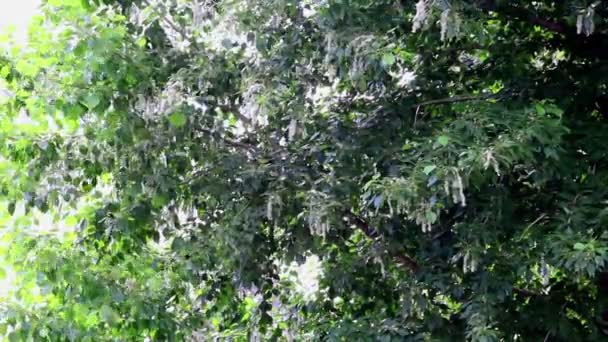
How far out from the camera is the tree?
312cm

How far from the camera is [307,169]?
352 cm

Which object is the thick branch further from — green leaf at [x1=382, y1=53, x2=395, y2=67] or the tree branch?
the tree branch

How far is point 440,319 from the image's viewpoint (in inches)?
140

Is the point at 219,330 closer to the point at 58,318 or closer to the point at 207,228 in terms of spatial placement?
the point at 207,228

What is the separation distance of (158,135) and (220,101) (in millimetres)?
350

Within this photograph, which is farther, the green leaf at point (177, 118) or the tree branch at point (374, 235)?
the tree branch at point (374, 235)

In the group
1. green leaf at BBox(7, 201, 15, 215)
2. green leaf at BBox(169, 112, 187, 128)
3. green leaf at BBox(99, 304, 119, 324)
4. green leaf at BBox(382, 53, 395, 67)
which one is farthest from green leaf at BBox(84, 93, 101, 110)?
green leaf at BBox(382, 53, 395, 67)

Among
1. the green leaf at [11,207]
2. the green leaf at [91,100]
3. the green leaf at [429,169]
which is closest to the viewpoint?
the green leaf at [429,169]

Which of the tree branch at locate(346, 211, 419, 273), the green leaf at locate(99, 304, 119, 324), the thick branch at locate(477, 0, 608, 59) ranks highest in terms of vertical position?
the thick branch at locate(477, 0, 608, 59)

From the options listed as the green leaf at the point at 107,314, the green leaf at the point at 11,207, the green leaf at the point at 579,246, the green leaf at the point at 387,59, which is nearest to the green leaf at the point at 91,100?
the green leaf at the point at 11,207

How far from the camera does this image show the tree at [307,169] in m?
3.12

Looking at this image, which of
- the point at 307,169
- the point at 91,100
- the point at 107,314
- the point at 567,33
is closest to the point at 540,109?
the point at 567,33

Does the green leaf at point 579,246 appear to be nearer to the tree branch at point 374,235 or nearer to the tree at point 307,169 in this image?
the tree at point 307,169

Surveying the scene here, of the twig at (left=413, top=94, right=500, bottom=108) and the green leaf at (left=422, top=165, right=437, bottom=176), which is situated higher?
the green leaf at (left=422, top=165, right=437, bottom=176)
